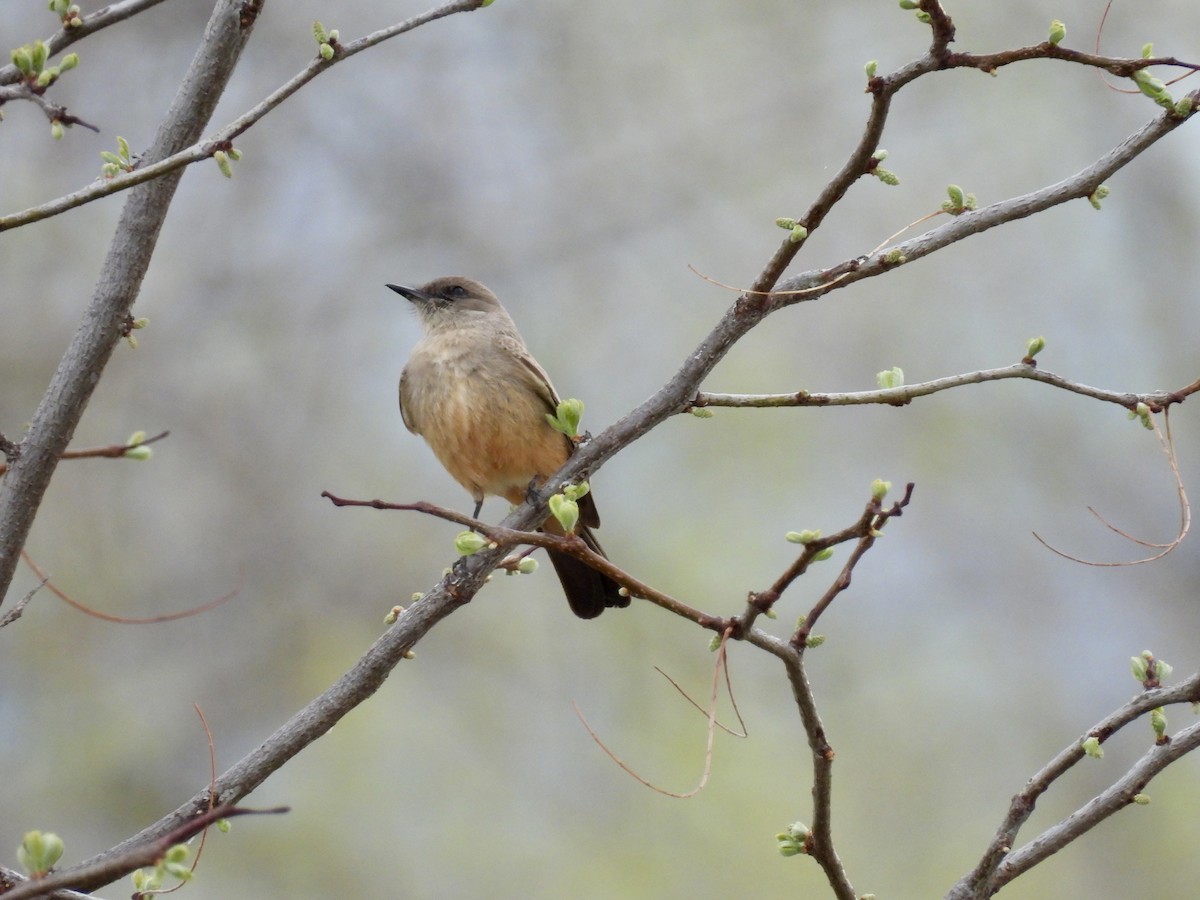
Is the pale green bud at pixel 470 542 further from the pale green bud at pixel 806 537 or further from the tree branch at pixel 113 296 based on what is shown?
the tree branch at pixel 113 296

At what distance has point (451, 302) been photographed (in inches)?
238

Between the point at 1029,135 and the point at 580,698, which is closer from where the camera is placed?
the point at 580,698

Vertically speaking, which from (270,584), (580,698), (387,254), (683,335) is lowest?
(580,698)

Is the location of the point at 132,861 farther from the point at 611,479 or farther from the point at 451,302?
the point at 611,479

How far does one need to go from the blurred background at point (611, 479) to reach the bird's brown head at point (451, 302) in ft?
11.3

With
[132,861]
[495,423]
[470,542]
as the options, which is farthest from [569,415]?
[495,423]

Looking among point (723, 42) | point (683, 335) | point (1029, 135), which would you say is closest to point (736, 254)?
point (683, 335)

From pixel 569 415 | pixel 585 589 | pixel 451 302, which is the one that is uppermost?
pixel 451 302

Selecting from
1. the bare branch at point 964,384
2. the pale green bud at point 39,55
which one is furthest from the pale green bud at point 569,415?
the pale green bud at point 39,55

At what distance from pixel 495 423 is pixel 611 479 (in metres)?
5.21

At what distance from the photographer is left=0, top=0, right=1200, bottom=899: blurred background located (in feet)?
30.1

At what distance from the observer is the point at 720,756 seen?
30.0 ft

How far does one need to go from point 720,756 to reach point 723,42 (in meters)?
6.18

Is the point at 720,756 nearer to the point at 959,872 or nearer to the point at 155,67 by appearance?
the point at 959,872
